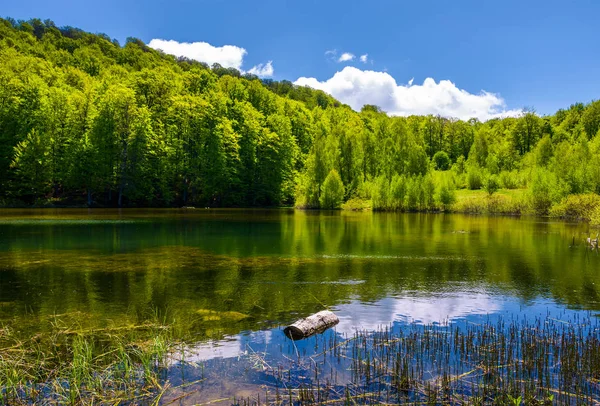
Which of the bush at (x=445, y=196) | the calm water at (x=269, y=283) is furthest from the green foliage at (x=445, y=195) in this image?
the calm water at (x=269, y=283)

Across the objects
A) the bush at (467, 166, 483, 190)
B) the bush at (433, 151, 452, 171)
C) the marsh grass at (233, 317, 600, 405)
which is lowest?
the marsh grass at (233, 317, 600, 405)

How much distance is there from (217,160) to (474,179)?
165ft

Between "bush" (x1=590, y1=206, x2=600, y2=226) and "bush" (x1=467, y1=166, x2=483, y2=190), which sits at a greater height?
"bush" (x1=467, y1=166, x2=483, y2=190)

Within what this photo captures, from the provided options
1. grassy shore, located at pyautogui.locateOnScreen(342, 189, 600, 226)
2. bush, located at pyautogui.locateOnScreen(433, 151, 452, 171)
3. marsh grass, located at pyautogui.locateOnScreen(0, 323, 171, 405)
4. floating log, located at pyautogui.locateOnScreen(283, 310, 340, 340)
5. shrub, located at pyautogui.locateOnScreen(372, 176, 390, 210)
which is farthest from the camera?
bush, located at pyautogui.locateOnScreen(433, 151, 452, 171)

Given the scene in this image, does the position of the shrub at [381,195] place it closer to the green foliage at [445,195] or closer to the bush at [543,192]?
the green foliage at [445,195]

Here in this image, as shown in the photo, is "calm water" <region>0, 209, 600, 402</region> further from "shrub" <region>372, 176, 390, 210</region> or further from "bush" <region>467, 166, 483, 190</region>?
"bush" <region>467, 166, 483, 190</region>

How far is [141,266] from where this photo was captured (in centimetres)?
2042

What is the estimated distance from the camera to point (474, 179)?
8456 cm

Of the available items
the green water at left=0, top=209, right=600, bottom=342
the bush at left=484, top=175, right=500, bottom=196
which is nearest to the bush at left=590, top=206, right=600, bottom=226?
the green water at left=0, top=209, right=600, bottom=342

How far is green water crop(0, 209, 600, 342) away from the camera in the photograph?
12.8m

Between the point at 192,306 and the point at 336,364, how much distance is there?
6084mm

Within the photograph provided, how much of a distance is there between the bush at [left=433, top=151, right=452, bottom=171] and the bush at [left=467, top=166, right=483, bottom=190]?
3428 cm

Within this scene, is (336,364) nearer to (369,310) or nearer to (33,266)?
(369,310)

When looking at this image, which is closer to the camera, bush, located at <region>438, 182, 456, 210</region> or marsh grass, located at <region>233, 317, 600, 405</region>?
marsh grass, located at <region>233, 317, 600, 405</region>
